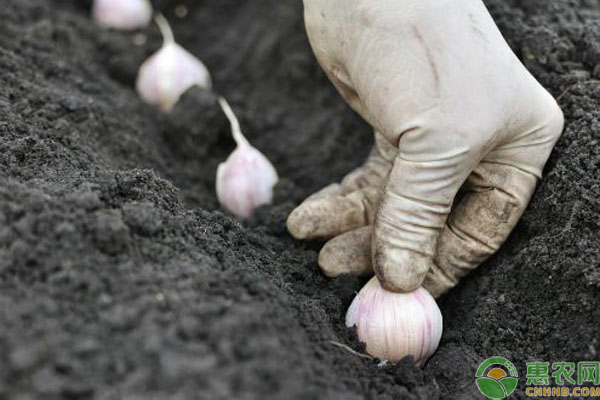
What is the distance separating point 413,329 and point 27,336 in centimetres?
67

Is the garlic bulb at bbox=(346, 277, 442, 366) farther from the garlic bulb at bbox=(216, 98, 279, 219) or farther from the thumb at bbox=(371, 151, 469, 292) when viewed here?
the garlic bulb at bbox=(216, 98, 279, 219)

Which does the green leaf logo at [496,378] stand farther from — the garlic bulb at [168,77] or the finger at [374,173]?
the garlic bulb at [168,77]

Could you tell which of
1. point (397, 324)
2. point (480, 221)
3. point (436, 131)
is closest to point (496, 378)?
point (397, 324)

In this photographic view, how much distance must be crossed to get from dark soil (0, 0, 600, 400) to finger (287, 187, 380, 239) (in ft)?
0.18

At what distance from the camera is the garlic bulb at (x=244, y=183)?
1622 millimetres

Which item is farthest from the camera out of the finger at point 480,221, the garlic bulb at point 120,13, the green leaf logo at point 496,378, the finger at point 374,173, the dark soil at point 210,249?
the garlic bulb at point 120,13

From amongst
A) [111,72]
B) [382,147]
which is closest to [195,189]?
[382,147]

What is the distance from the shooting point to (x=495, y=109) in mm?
1208

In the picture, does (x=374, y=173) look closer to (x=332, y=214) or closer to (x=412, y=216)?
(x=332, y=214)

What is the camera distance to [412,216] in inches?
48.2

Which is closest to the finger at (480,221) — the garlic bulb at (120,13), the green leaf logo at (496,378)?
the green leaf logo at (496,378)

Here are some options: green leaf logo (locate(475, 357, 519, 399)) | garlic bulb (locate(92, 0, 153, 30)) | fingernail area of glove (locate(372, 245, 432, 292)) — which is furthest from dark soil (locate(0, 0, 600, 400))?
garlic bulb (locate(92, 0, 153, 30))

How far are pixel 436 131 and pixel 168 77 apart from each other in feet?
3.77

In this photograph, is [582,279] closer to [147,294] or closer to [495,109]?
[495,109]
